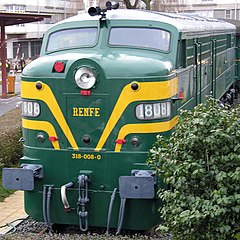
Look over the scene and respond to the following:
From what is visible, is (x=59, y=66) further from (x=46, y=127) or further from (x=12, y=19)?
(x=12, y=19)

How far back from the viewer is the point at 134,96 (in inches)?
246

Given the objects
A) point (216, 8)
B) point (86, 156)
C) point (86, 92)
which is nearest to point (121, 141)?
point (86, 156)

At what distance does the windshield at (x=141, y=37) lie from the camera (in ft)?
22.9

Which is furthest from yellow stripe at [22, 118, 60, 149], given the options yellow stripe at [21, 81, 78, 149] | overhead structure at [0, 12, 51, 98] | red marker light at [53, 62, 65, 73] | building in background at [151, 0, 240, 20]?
building in background at [151, 0, 240, 20]

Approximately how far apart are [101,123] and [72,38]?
4.82ft

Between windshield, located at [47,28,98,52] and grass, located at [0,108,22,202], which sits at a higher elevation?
windshield, located at [47,28,98,52]

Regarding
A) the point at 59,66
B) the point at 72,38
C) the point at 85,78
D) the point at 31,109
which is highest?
the point at 72,38

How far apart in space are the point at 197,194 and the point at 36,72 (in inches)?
107

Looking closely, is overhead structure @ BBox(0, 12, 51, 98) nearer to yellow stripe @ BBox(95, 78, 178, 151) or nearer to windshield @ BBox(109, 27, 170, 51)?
windshield @ BBox(109, 27, 170, 51)

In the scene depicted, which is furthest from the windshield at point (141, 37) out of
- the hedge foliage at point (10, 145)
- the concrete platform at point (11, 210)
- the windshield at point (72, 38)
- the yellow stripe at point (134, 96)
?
the hedge foliage at point (10, 145)

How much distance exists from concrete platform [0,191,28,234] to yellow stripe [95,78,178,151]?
6.61ft

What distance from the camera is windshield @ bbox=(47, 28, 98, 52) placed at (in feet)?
23.2

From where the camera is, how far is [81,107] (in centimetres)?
643

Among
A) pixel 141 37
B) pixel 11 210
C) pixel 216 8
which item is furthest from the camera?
pixel 216 8
